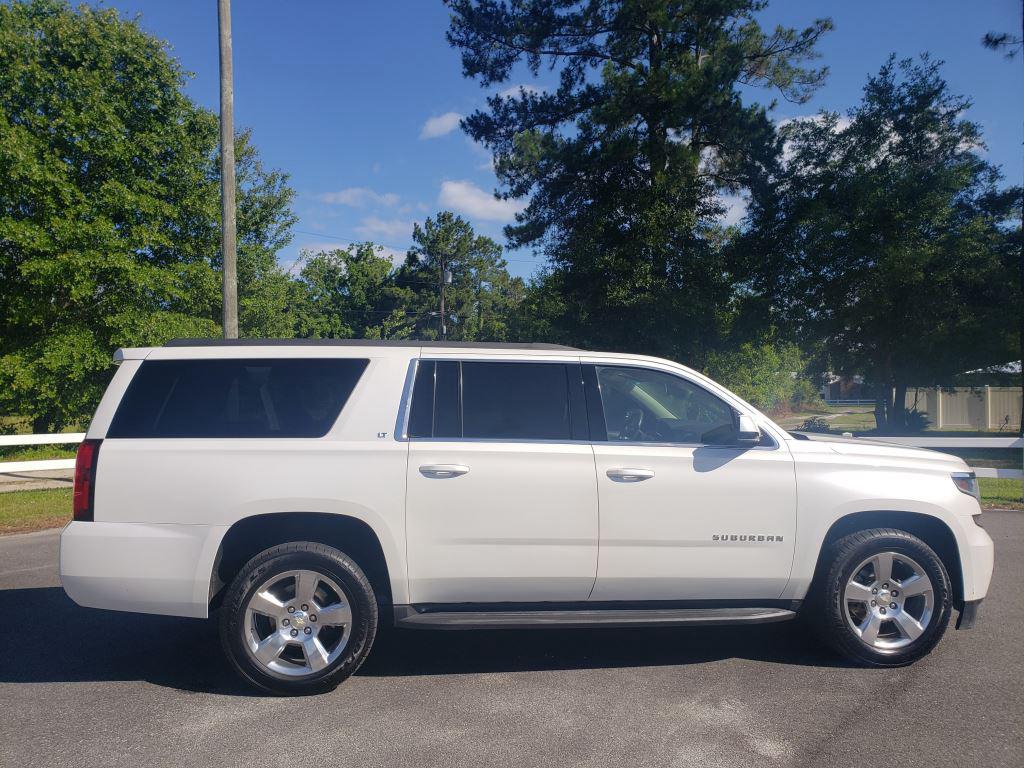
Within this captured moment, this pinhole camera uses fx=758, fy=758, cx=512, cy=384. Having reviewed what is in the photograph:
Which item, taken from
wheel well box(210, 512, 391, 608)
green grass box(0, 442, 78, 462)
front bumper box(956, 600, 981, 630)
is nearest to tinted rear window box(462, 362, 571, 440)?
wheel well box(210, 512, 391, 608)

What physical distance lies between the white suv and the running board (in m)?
0.01

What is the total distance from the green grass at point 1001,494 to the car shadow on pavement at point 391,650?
341 inches

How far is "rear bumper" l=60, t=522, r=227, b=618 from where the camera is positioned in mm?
4219

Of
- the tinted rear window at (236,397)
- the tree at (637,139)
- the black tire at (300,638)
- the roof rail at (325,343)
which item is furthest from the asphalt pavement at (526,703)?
the tree at (637,139)

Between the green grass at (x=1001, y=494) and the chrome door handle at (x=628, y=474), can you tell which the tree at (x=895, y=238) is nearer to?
the green grass at (x=1001, y=494)

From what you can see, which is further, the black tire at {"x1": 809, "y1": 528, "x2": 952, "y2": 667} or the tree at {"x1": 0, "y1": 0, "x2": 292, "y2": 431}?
the tree at {"x1": 0, "y1": 0, "x2": 292, "y2": 431}

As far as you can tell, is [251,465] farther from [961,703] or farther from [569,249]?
[569,249]

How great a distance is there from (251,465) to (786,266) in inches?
1019

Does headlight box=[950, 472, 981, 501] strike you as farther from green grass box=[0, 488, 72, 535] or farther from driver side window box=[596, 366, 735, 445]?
green grass box=[0, 488, 72, 535]

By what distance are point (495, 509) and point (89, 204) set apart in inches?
661

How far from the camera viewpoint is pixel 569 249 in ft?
86.9

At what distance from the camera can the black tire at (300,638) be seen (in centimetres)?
422

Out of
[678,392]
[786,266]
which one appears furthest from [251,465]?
[786,266]

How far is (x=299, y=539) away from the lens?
4.46 meters
